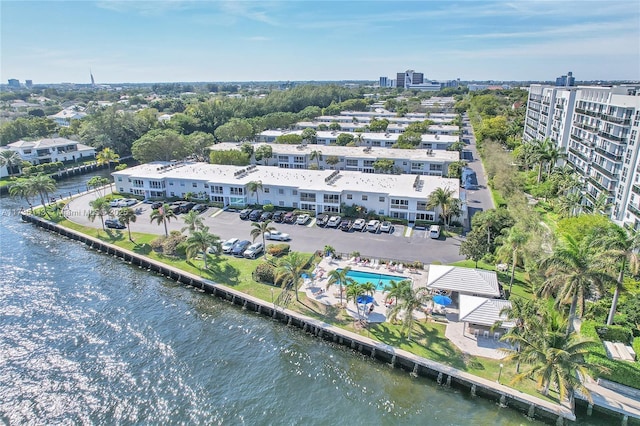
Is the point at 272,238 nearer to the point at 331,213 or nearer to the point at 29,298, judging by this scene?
the point at 331,213

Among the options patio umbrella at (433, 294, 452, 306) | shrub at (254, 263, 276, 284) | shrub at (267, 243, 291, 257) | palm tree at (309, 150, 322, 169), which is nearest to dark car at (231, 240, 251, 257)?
shrub at (267, 243, 291, 257)

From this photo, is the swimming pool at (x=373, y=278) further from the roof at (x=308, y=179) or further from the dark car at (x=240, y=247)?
the roof at (x=308, y=179)

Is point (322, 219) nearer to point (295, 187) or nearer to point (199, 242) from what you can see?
point (295, 187)

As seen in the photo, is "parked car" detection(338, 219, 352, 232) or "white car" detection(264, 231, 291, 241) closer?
"white car" detection(264, 231, 291, 241)

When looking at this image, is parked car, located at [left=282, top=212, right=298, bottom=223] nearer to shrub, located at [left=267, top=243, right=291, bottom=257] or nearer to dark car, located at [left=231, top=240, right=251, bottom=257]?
dark car, located at [left=231, top=240, right=251, bottom=257]

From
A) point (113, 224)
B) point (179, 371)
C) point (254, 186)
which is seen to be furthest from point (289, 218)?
point (179, 371)

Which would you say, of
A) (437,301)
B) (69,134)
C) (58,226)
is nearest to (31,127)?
(69,134)

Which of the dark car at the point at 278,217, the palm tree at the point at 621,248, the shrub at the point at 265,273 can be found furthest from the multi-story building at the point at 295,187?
the palm tree at the point at 621,248
